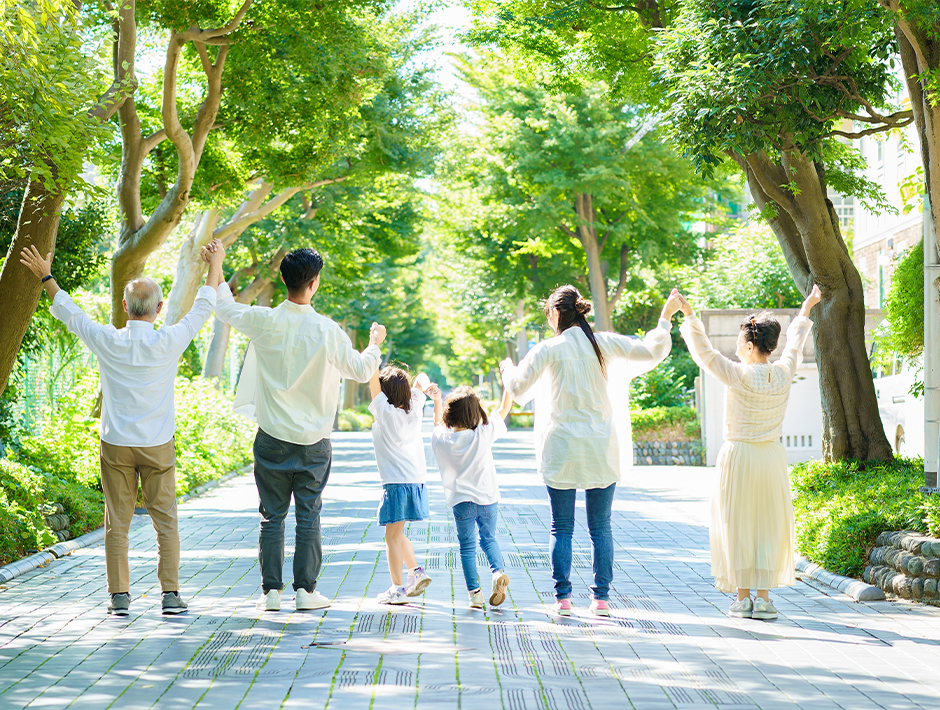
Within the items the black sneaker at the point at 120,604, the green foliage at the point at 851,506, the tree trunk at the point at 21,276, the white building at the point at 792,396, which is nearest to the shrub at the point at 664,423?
the white building at the point at 792,396

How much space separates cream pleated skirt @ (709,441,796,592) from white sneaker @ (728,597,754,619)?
0.19 metres

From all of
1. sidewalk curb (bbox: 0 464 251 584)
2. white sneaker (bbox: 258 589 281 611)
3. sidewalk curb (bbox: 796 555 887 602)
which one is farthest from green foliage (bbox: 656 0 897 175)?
sidewalk curb (bbox: 0 464 251 584)

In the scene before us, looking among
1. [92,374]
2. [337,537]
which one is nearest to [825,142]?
[337,537]

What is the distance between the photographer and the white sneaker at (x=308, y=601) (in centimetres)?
682

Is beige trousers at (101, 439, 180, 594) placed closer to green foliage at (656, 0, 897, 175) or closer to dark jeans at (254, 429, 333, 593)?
dark jeans at (254, 429, 333, 593)

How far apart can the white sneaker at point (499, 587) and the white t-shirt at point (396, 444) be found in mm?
857

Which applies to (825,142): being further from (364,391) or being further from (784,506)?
(364,391)

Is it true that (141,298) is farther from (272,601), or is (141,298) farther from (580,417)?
(580,417)

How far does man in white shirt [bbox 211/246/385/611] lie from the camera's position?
6672 mm

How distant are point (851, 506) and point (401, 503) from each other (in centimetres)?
446

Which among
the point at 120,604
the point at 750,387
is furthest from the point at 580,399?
the point at 120,604

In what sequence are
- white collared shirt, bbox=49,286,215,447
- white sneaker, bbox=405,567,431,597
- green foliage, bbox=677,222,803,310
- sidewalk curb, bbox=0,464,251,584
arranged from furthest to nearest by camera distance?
green foliage, bbox=677,222,803,310
sidewalk curb, bbox=0,464,251,584
white sneaker, bbox=405,567,431,597
white collared shirt, bbox=49,286,215,447

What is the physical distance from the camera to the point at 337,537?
1095 cm

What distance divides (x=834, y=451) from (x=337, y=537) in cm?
555
